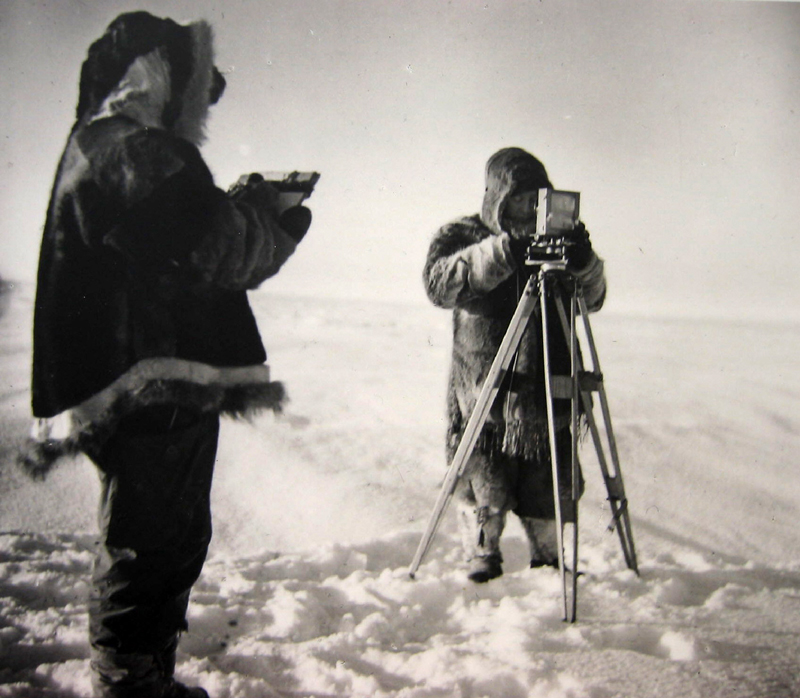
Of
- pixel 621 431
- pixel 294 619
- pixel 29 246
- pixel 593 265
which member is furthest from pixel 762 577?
pixel 29 246

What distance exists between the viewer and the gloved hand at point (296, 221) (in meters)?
1.27

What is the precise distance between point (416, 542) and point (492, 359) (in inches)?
19.9

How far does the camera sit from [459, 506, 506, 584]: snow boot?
1399 millimetres

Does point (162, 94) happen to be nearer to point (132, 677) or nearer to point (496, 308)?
point (496, 308)

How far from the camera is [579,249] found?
1329mm

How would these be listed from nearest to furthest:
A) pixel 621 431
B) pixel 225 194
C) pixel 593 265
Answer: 1. pixel 225 194
2. pixel 593 265
3. pixel 621 431

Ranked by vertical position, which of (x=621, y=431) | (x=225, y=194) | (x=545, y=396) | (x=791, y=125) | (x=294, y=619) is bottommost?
(x=294, y=619)

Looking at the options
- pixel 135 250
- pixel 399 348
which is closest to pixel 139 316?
pixel 135 250

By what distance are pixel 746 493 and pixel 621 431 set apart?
0.37 metres

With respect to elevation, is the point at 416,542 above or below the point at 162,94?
below

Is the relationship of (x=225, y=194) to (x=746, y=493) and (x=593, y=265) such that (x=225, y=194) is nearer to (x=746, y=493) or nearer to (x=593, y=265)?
(x=593, y=265)

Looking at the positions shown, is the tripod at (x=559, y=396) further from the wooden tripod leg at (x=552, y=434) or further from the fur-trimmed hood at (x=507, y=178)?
the fur-trimmed hood at (x=507, y=178)

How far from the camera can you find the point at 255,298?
1.28 metres

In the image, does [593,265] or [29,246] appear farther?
[593,265]
